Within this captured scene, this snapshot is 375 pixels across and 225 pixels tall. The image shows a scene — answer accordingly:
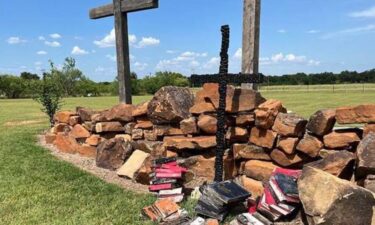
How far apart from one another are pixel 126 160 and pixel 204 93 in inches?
68.7

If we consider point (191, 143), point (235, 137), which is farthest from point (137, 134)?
point (235, 137)

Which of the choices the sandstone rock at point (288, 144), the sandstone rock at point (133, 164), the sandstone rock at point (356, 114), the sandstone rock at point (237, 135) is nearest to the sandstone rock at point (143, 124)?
the sandstone rock at point (133, 164)

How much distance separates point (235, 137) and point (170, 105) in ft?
3.78

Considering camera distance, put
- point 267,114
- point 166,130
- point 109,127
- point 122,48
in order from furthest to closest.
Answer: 1. point 122,48
2. point 109,127
3. point 166,130
4. point 267,114

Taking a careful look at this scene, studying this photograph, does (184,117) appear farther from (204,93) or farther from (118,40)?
(118,40)

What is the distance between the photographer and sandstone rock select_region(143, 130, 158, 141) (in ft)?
20.5

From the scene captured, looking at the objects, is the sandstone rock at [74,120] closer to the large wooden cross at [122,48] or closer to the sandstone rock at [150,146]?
the large wooden cross at [122,48]

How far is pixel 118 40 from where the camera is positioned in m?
7.80

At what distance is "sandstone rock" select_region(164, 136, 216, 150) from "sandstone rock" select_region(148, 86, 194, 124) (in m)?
0.34

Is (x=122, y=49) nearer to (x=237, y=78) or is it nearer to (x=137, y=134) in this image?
(x=137, y=134)

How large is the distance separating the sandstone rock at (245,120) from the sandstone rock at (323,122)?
0.77 metres

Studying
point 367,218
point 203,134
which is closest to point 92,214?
point 203,134

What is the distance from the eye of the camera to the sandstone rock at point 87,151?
287 inches

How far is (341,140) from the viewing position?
4.31 meters
